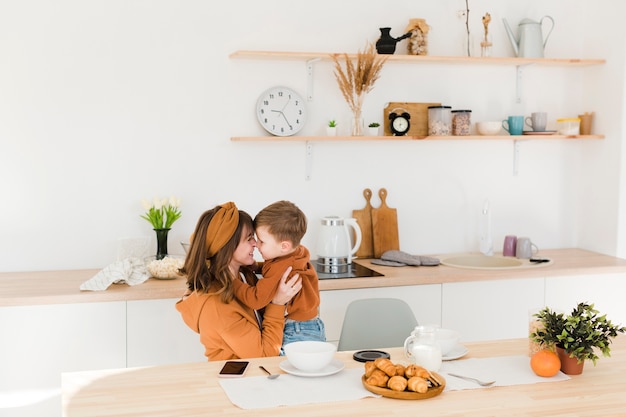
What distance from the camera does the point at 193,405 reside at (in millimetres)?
2014

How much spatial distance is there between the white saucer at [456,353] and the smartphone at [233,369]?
0.60 metres

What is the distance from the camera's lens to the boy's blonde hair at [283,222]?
2.68 meters

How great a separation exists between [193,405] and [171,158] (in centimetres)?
199

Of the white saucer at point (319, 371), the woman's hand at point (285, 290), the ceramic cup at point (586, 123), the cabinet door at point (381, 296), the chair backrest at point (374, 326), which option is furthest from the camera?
the ceramic cup at point (586, 123)

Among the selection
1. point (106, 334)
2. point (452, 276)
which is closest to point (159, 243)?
point (106, 334)

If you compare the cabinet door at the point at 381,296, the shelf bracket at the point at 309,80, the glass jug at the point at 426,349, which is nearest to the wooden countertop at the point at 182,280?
the cabinet door at the point at 381,296

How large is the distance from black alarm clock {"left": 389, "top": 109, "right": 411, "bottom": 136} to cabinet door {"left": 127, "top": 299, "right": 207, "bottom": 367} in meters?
1.43

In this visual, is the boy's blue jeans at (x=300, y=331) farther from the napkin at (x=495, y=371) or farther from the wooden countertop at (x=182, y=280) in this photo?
→ the wooden countertop at (x=182, y=280)

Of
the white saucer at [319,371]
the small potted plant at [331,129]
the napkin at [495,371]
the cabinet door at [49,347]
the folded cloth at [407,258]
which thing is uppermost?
the small potted plant at [331,129]

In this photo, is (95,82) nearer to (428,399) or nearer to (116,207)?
(116,207)

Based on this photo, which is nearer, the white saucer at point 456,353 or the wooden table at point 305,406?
the wooden table at point 305,406

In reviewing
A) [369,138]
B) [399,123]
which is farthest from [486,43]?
[369,138]

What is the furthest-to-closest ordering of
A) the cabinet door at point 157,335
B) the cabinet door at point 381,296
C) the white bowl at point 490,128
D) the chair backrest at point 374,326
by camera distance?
the white bowl at point 490,128, the cabinet door at point 381,296, the cabinet door at point 157,335, the chair backrest at point 374,326

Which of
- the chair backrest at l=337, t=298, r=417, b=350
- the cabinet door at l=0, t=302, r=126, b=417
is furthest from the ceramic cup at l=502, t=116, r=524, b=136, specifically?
→ the cabinet door at l=0, t=302, r=126, b=417
